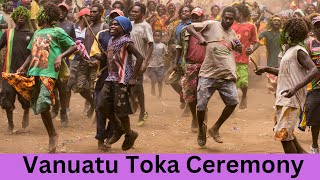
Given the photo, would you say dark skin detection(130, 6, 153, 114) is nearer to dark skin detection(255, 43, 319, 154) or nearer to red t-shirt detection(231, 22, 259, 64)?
red t-shirt detection(231, 22, 259, 64)

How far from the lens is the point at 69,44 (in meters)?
7.64

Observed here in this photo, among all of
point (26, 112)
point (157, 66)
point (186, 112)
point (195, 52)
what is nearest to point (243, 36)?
point (186, 112)

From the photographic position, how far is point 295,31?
20.7ft

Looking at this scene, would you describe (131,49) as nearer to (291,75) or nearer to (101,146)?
(101,146)

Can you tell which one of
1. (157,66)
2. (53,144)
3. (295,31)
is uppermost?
(295,31)

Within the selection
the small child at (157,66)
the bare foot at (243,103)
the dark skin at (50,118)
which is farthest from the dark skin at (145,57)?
the small child at (157,66)

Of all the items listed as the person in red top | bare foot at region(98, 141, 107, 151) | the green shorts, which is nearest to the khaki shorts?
bare foot at region(98, 141, 107, 151)

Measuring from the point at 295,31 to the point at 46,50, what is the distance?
9.80 ft

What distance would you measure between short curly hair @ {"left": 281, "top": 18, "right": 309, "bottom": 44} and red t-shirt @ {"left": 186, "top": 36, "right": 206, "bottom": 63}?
289 cm

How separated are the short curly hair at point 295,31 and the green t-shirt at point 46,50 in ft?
8.87

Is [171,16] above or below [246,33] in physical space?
below

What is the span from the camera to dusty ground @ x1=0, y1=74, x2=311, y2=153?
8.23 meters

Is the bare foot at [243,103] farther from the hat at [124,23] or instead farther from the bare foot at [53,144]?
the bare foot at [53,144]

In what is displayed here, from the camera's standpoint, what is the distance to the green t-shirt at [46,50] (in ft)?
24.6
